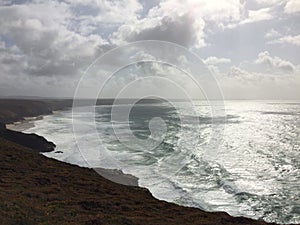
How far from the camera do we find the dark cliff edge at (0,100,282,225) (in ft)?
67.2

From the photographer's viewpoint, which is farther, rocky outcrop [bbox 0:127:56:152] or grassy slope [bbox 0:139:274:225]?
rocky outcrop [bbox 0:127:56:152]

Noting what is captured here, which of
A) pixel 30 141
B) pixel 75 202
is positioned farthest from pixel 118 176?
pixel 30 141

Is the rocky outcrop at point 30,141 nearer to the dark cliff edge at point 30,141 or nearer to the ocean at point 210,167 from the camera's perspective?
the dark cliff edge at point 30,141

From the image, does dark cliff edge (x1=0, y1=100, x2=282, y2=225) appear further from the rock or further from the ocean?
the ocean

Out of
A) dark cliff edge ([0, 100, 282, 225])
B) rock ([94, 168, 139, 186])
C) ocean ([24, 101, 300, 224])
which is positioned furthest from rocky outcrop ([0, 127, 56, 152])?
rock ([94, 168, 139, 186])

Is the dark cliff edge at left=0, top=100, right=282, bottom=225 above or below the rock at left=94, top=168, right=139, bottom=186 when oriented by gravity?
above

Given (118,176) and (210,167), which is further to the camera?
(210,167)

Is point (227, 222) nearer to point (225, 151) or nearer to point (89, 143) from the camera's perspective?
point (225, 151)

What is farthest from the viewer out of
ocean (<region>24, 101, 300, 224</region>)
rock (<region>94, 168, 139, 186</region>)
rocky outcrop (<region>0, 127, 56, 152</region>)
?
rocky outcrop (<region>0, 127, 56, 152</region>)

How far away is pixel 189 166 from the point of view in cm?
4806

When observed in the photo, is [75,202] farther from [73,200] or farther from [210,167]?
[210,167]

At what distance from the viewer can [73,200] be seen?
25766 millimetres

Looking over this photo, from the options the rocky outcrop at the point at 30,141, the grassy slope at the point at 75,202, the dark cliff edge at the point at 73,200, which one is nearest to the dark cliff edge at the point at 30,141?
the rocky outcrop at the point at 30,141

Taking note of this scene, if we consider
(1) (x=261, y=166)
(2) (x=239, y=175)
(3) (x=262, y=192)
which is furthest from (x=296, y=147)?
(3) (x=262, y=192)
